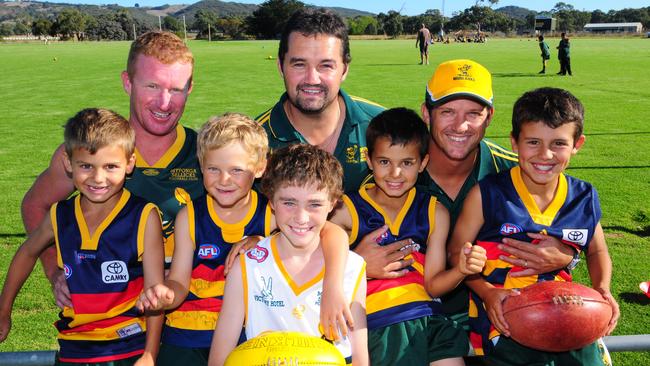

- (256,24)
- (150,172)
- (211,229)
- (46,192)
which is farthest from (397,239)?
(256,24)

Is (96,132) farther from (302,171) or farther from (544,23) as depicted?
(544,23)

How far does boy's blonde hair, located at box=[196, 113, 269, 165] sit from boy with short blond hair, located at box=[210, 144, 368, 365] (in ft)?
0.83

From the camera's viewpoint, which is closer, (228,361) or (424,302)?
(228,361)

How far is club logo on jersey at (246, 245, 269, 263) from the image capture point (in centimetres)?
302

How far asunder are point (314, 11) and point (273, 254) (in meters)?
2.14

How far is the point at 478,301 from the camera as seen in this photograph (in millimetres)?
3539

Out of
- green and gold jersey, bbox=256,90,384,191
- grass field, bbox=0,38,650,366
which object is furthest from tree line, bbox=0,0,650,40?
green and gold jersey, bbox=256,90,384,191

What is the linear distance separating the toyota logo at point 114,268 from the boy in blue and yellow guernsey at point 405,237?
1270 millimetres

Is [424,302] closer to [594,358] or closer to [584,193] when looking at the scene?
[594,358]

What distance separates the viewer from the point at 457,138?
3.72m

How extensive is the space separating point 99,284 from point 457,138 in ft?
7.67

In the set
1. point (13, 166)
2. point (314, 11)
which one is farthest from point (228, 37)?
point (314, 11)

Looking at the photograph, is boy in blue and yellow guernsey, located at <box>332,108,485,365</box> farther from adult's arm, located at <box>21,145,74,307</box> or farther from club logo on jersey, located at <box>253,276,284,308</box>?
adult's arm, located at <box>21,145,74,307</box>

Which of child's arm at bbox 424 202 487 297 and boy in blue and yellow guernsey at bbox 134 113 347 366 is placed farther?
boy in blue and yellow guernsey at bbox 134 113 347 366
